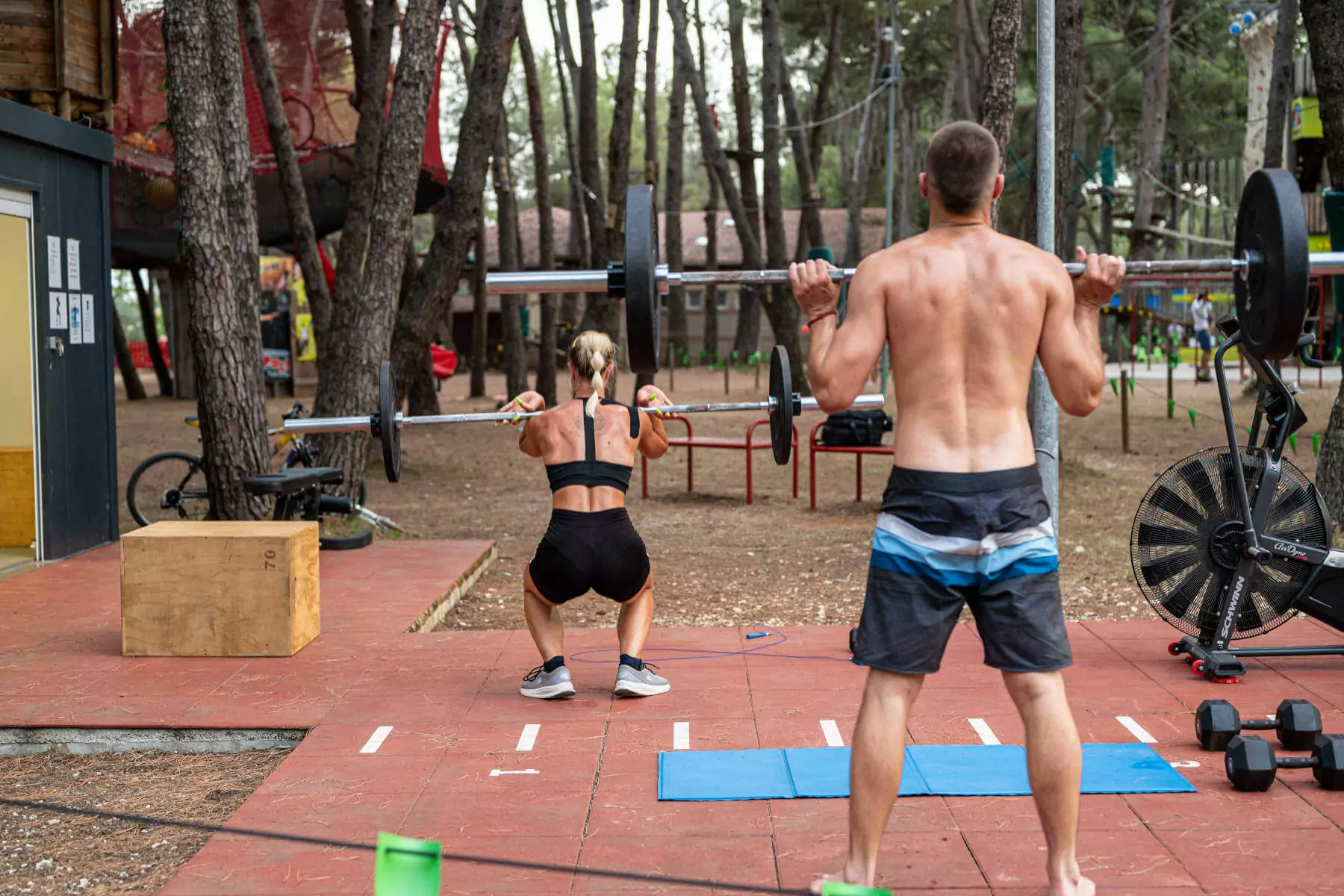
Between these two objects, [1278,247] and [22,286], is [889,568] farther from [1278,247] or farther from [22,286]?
[22,286]

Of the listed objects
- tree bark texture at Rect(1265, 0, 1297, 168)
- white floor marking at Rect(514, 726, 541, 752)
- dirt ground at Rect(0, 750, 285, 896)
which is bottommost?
dirt ground at Rect(0, 750, 285, 896)

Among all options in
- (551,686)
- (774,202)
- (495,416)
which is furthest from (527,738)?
(774,202)

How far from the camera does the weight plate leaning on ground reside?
386cm

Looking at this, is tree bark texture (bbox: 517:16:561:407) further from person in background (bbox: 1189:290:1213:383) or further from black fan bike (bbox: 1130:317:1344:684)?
person in background (bbox: 1189:290:1213:383)

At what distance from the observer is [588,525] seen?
5344mm

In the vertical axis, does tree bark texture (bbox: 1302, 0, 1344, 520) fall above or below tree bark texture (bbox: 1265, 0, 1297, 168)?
below

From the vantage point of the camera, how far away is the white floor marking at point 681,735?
479 centimetres

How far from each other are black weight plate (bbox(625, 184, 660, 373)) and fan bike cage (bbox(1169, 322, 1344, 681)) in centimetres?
266

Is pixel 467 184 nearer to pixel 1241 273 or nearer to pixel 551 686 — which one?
pixel 551 686

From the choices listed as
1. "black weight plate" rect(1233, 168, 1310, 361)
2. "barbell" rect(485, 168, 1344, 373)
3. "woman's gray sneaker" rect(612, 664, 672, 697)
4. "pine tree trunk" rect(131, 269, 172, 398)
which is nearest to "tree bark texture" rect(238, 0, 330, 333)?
"woman's gray sneaker" rect(612, 664, 672, 697)

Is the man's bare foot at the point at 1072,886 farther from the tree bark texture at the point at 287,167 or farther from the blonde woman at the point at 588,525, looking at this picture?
the tree bark texture at the point at 287,167

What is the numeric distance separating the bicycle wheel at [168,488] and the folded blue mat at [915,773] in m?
6.31

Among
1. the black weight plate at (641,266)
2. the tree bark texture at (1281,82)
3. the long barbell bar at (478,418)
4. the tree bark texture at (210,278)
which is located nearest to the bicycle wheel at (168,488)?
the tree bark texture at (210,278)

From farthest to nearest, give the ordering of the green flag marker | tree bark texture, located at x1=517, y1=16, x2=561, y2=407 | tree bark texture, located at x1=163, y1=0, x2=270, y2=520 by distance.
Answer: tree bark texture, located at x1=517, y1=16, x2=561, y2=407 < tree bark texture, located at x1=163, y1=0, x2=270, y2=520 < the green flag marker
